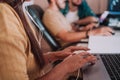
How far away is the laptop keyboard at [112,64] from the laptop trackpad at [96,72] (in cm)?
2

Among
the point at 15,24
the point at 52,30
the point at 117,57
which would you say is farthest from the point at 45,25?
the point at 15,24

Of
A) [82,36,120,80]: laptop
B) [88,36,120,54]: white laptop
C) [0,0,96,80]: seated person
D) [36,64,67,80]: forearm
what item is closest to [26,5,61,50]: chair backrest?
[88,36,120,54]: white laptop

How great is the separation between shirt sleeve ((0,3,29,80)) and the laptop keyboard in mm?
333

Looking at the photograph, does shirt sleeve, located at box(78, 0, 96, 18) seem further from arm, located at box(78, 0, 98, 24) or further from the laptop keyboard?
the laptop keyboard

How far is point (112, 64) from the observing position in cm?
93

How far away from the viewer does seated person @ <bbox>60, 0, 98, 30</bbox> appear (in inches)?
86.1

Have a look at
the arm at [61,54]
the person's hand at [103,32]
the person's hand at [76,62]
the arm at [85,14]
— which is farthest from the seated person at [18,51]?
the arm at [85,14]

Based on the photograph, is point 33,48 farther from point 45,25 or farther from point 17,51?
point 45,25

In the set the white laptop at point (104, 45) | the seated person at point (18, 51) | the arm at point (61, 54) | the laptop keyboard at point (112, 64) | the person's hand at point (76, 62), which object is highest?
the seated person at point (18, 51)

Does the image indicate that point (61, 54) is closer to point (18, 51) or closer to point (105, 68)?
point (105, 68)

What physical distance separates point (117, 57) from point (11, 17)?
0.56m

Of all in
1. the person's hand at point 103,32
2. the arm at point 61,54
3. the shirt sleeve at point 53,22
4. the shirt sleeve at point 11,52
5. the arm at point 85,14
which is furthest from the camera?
the arm at point 85,14

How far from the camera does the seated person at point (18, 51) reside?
2.24ft

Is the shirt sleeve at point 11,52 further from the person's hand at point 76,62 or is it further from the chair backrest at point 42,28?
the chair backrest at point 42,28
